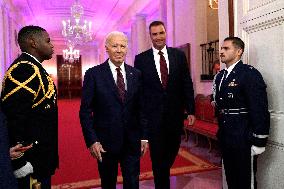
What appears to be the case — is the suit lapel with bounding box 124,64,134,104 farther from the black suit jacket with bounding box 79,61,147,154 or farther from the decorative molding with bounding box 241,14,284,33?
the decorative molding with bounding box 241,14,284,33

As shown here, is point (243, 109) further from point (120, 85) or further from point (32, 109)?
point (32, 109)

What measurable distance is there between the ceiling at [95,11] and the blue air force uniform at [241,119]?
795 centimetres

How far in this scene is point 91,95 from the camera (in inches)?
97.8

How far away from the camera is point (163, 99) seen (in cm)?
306

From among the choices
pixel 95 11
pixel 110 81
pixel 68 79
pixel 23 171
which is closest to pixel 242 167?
pixel 110 81

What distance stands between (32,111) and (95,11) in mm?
11685

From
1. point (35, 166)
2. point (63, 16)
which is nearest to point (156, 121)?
point (35, 166)

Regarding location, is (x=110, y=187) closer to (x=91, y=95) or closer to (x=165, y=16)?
(x=91, y=95)

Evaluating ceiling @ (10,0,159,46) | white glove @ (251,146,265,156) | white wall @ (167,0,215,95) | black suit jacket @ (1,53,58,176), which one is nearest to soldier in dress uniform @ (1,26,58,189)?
black suit jacket @ (1,53,58,176)

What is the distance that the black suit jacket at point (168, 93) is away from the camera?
3.05 metres

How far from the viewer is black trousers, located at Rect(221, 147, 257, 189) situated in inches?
98.5

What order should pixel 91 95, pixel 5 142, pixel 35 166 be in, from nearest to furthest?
pixel 5 142, pixel 35 166, pixel 91 95

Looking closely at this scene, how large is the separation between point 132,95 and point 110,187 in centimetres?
85

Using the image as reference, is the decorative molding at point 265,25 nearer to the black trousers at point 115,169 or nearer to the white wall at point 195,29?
the black trousers at point 115,169
